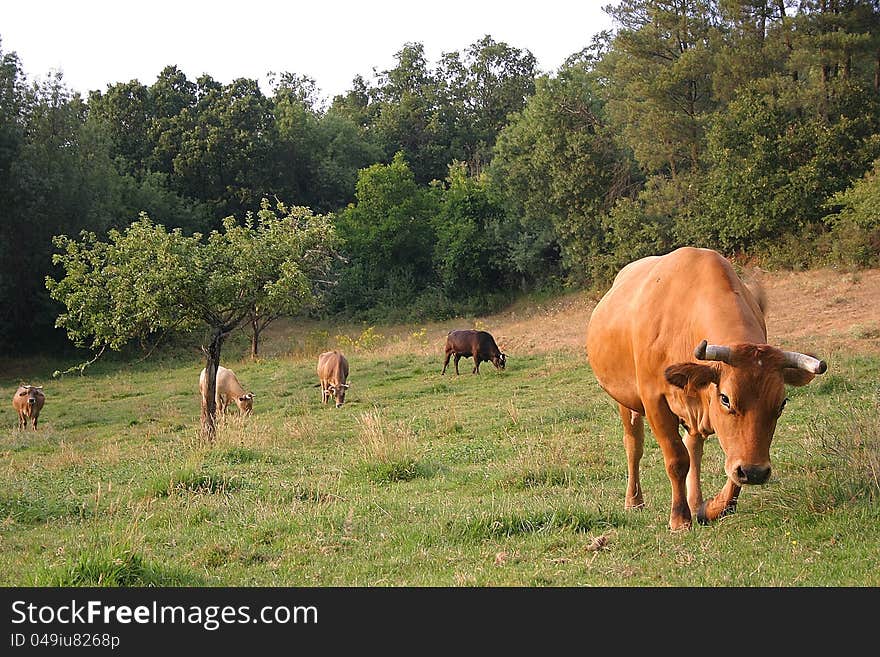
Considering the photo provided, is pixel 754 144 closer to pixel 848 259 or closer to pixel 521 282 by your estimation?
pixel 848 259

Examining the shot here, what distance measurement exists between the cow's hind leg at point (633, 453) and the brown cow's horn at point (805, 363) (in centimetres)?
228

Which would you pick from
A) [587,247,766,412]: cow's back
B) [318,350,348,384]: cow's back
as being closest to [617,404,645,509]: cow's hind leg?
[587,247,766,412]: cow's back

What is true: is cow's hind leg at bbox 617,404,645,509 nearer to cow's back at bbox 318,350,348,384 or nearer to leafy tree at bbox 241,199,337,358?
leafy tree at bbox 241,199,337,358

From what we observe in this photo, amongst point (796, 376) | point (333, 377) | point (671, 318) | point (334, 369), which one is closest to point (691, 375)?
point (796, 376)

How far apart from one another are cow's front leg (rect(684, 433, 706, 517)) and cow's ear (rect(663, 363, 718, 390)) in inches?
45.6

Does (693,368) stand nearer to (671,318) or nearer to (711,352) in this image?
(711,352)

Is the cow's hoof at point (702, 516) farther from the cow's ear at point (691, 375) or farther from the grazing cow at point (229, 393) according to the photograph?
the grazing cow at point (229, 393)

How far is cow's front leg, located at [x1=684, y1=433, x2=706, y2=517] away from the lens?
7125 mm

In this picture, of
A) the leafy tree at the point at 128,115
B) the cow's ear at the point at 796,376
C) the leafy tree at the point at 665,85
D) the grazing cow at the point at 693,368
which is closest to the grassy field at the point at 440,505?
the grazing cow at the point at 693,368

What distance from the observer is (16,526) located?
27.9 feet

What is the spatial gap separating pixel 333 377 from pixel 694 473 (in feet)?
49.7

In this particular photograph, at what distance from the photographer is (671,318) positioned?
6.75 metres

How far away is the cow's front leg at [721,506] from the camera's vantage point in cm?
663

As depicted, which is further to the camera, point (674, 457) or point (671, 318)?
point (671, 318)
